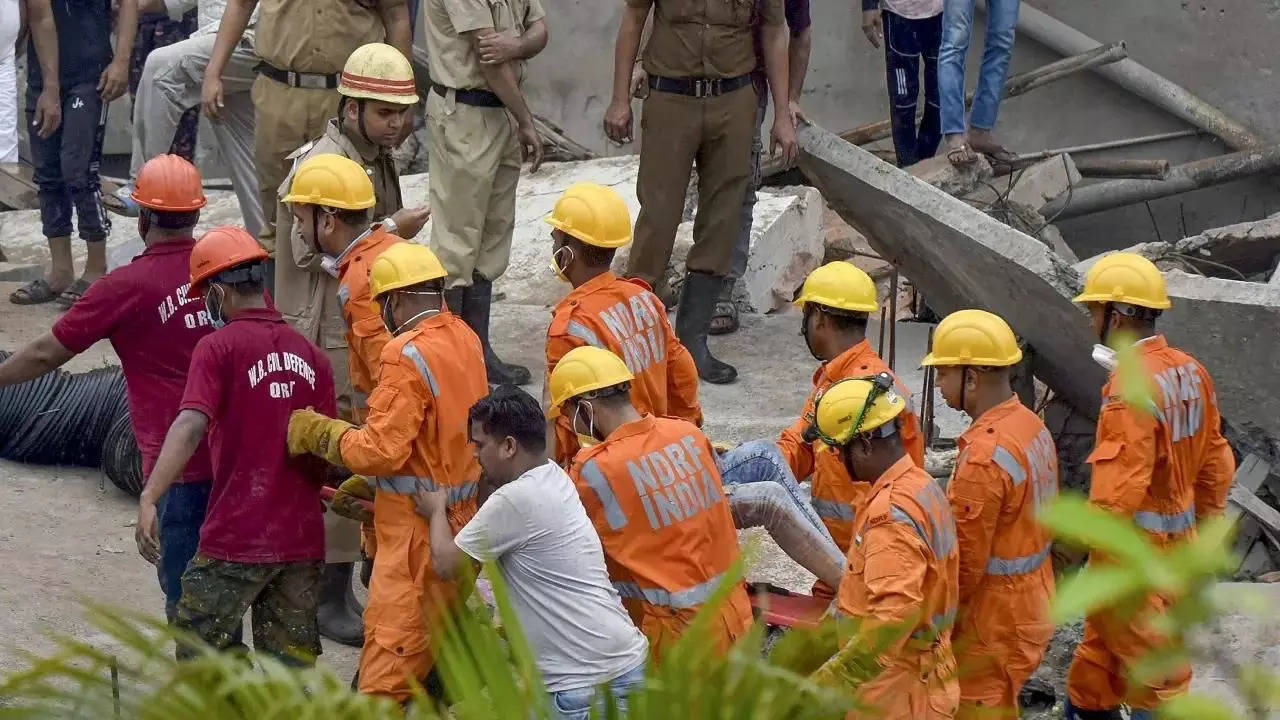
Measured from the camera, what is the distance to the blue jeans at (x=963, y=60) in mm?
8969

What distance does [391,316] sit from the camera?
16.6ft

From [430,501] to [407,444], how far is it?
0.20 metres

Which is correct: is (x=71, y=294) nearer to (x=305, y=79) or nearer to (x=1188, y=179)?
(x=305, y=79)

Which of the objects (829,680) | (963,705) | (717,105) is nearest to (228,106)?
(717,105)

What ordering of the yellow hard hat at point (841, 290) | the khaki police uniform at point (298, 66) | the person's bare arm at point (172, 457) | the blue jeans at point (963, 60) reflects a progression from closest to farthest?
the person's bare arm at point (172, 457) < the yellow hard hat at point (841, 290) < the khaki police uniform at point (298, 66) < the blue jeans at point (963, 60)

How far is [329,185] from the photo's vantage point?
547 centimetres

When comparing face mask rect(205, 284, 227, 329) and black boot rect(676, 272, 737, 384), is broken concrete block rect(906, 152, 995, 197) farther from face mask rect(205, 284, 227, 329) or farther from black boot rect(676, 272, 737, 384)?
face mask rect(205, 284, 227, 329)

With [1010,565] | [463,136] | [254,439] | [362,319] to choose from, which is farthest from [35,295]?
[1010,565]

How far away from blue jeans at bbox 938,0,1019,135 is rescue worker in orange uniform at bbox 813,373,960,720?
15.7 ft

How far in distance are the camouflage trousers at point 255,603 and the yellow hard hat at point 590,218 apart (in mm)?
1433

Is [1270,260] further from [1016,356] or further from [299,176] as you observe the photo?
[299,176]

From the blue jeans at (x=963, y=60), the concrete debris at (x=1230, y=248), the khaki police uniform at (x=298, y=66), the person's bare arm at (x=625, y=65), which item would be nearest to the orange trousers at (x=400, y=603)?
the khaki police uniform at (x=298, y=66)

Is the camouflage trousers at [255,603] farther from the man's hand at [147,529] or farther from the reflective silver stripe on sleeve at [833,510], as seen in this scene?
the reflective silver stripe on sleeve at [833,510]

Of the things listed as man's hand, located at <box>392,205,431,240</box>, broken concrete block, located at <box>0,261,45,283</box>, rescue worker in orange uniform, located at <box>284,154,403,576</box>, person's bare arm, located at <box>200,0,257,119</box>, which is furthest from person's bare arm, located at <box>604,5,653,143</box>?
broken concrete block, located at <box>0,261,45,283</box>
